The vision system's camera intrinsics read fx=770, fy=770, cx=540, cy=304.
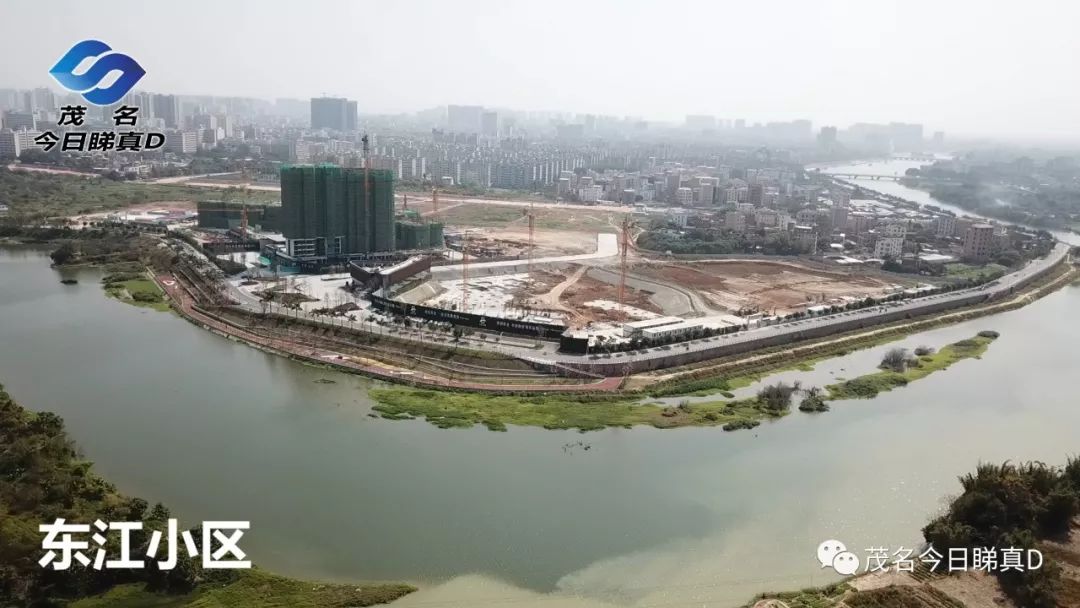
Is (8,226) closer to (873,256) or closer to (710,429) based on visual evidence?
(710,429)

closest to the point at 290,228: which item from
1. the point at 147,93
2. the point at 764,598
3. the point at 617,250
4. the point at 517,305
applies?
the point at 517,305

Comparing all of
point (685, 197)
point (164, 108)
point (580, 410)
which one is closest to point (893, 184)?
point (685, 197)

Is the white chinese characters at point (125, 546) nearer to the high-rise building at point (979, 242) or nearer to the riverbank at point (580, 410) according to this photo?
the riverbank at point (580, 410)

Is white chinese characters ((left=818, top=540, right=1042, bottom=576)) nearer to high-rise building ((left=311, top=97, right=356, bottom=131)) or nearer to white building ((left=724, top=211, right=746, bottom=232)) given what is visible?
white building ((left=724, top=211, right=746, bottom=232))

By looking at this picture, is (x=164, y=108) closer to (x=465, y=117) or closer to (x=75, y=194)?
(x=75, y=194)

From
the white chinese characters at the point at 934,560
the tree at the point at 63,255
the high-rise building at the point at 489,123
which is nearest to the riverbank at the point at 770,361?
the white chinese characters at the point at 934,560

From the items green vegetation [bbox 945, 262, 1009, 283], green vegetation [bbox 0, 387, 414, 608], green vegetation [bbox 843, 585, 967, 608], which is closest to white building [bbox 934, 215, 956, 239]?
green vegetation [bbox 945, 262, 1009, 283]

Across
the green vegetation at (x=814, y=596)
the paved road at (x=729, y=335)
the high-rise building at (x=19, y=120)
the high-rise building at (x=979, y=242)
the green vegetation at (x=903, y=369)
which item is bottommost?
the green vegetation at (x=814, y=596)
